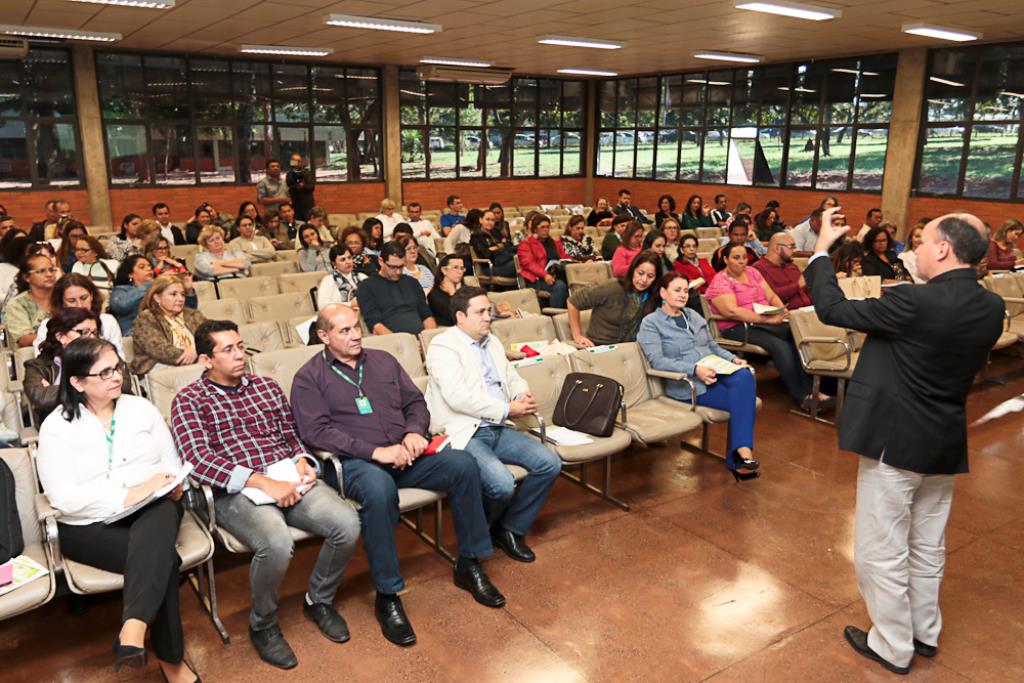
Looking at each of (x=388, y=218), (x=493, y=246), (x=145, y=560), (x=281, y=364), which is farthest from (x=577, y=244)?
(x=145, y=560)

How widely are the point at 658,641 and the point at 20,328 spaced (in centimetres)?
420

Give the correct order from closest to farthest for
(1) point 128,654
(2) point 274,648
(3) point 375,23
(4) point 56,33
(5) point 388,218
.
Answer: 1. (1) point 128,654
2. (2) point 274,648
3. (3) point 375,23
4. (4) point 56,33
5. (5) point 388,218

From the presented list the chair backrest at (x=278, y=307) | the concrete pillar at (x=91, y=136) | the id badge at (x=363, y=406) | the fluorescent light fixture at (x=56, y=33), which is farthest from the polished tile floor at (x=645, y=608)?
the concrete pillar at (x=91, y=136)

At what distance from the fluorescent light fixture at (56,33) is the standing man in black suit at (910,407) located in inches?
411

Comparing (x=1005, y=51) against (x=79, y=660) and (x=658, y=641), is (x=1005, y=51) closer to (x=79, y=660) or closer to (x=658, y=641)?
(x=658, y=641)

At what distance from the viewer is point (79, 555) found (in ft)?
9.45

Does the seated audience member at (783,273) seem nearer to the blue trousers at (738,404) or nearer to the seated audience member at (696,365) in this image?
the seated audience member at (696,365)

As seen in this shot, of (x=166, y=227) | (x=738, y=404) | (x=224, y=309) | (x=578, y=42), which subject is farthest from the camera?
(x=578, y=42)

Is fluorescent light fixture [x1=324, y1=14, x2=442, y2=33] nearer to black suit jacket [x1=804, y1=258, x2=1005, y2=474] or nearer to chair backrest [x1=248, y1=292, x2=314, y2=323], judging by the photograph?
chair backrest [x1=248, y1=292, x2=314, y2=323]

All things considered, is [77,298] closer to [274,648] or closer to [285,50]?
[274,648]

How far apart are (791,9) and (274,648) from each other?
26.8 ft

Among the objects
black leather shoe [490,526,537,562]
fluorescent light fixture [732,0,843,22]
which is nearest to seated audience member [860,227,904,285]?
fluorescent light fixture [732,0,843,22]

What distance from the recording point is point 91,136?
1257 cm

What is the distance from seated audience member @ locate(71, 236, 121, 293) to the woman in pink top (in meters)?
4.39
